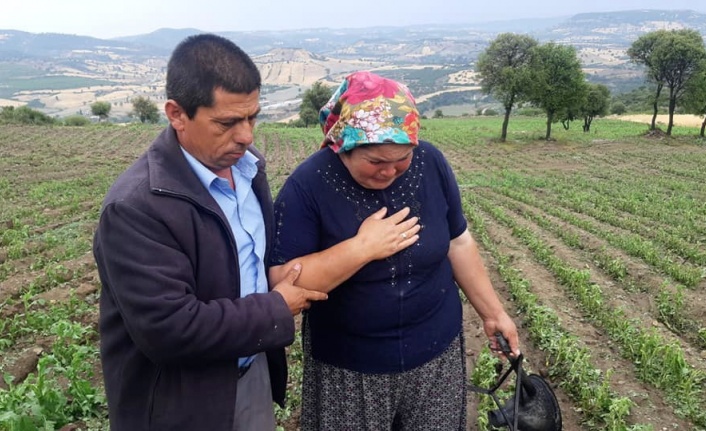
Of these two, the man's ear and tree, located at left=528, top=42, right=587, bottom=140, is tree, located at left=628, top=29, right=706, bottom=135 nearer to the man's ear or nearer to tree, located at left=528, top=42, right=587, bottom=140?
tree, located at left=528, top=42, right=587, bottom=140

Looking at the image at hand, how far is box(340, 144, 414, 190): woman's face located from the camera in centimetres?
177

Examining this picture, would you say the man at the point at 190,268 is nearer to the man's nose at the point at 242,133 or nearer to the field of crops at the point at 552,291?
the man's nose at the point at 242,133

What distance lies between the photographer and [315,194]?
6.17ft

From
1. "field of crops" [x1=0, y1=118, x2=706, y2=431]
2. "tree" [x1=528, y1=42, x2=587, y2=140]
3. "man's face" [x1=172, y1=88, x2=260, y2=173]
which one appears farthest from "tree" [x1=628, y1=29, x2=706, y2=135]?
"man's face" [x1=172, y1=88, x2=260, y2=173]

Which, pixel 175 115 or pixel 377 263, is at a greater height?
pixel 175 115

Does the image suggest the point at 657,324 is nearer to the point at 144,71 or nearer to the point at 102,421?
the point at 102,421

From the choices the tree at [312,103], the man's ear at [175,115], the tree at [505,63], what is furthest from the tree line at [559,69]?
the man's ear at [175,115]

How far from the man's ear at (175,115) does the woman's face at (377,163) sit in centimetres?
58

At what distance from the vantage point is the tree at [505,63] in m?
25.4

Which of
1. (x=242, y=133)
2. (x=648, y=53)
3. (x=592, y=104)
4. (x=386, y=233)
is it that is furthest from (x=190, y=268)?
(x=592, y=104)

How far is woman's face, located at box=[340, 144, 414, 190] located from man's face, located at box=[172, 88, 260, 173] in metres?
0.39

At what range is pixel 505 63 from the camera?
84.8 feet

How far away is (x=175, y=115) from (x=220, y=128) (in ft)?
0.46

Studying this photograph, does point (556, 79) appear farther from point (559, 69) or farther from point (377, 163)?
point (377, 163)
